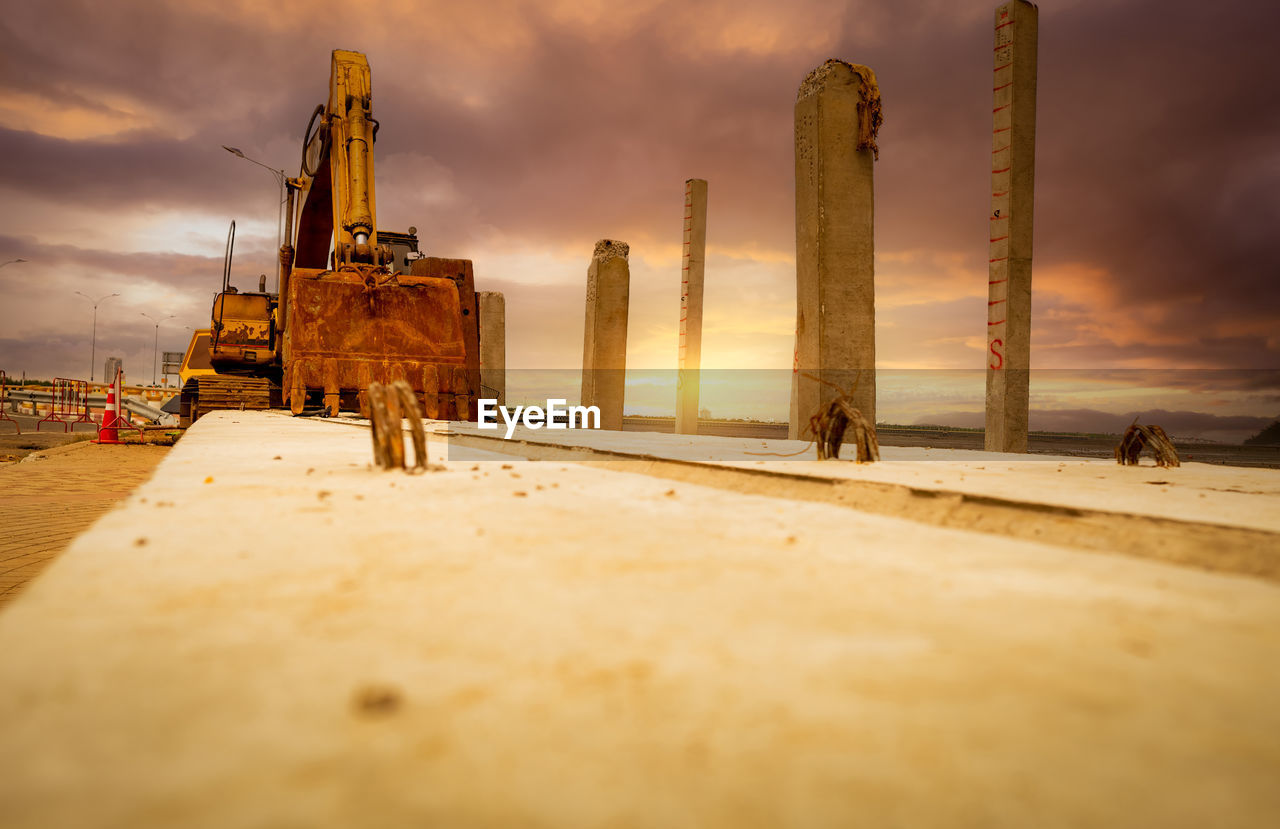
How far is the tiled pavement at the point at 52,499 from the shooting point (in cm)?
423

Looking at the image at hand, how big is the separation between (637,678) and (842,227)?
17.9 ft

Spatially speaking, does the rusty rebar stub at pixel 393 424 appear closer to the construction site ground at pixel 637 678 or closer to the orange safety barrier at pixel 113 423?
the construction site ground at pixel 637 678

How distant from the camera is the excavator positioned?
8430 millimetres

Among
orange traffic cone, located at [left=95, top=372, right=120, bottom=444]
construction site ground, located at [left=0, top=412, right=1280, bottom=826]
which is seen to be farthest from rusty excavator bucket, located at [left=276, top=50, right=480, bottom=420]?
construction site ground, located at [left=0, top=412, right=1280, bottom=826]

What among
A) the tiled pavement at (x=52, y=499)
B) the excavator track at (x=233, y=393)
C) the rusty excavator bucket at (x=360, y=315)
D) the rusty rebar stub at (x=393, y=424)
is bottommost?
the tiled pavement at (x=52, y=499)

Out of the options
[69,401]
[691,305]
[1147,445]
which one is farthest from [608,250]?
[69,401]

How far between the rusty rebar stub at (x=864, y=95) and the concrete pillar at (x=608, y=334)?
549 cm

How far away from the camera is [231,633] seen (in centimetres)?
76

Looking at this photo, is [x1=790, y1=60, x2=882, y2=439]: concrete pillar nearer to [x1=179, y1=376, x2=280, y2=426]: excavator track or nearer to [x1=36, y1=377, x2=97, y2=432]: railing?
[x1=179, y1=376, x2=280, y2=426]: excavator track

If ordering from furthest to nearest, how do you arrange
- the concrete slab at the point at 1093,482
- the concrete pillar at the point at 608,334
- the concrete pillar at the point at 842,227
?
the concrete pillar at the point at 608,334
the concrete pillar at the point at 842,227
the concrete slab at the point at 1093,482

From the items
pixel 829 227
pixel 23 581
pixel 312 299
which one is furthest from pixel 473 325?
pixel 23 581

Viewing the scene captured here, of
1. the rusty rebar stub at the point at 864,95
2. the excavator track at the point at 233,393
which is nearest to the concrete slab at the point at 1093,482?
the rusty rebar stub at the point at 864,95

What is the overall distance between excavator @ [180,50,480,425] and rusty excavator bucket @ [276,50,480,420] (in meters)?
0.01

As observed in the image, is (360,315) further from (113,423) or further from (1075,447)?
(1075,447)
